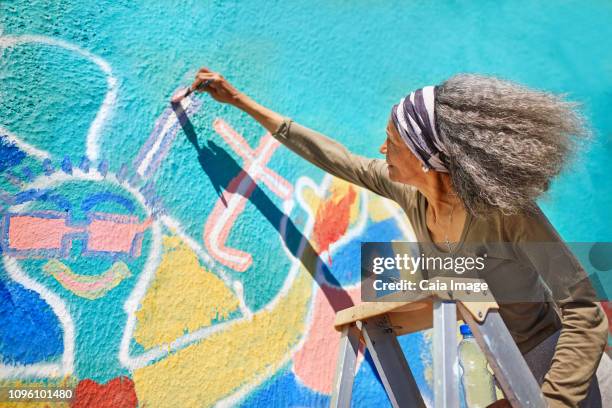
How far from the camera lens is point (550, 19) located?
349cm

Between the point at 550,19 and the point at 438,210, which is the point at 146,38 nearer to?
the point at 438,210

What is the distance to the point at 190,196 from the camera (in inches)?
95.2

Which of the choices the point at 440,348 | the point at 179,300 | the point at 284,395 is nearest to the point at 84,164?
the point at 179,300

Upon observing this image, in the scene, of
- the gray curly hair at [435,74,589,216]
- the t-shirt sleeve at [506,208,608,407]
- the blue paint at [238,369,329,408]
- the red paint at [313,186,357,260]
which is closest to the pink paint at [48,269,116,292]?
the blue paint at [238,369,329,408]

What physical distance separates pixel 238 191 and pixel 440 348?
124cm

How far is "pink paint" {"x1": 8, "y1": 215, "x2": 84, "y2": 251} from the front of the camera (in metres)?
2.02

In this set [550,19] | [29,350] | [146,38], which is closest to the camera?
[29,350]

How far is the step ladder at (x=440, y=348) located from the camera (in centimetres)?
Answer: 157

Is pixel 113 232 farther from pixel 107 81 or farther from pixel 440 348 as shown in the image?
pixel 440 348

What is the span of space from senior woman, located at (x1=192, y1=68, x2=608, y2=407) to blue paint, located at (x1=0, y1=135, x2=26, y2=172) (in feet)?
4.15

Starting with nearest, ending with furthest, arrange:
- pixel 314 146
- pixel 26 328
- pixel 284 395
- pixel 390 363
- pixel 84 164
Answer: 1. pixel 390 363
2. pixel 26 328
3. pixel 84 164
4. pixel 314 146
5. pixel 284 395

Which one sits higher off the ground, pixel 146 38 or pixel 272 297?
pixel 146 38

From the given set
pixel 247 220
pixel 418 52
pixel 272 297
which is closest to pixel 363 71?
pixel 418 52

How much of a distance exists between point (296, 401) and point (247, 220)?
0.81m
